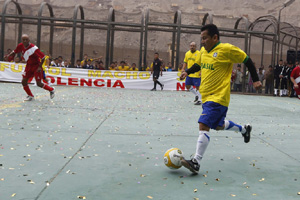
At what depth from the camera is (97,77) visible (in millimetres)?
19219

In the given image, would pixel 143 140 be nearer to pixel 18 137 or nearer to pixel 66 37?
pixel 18 137

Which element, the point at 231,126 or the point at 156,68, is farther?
the point at 156,68

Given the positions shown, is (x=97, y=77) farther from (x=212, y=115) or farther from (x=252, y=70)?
(x=212, y=115)

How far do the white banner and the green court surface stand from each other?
11998mm

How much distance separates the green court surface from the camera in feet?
10.2

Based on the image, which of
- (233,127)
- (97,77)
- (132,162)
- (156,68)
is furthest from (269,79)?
(132,162)

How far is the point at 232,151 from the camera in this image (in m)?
4.89

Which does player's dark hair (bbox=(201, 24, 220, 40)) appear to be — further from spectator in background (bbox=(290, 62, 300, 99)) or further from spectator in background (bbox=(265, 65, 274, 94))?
spectator in background (bbox=(265, 65, 274, 94))

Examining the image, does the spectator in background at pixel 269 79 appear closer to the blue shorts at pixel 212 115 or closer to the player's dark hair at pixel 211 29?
the player's dark hair at pixel 211 29

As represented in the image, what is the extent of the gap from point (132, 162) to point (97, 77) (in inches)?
609

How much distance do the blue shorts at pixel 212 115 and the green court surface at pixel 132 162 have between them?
48cm

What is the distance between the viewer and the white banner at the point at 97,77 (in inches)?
743

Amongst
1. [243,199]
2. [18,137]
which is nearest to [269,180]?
[243,199]

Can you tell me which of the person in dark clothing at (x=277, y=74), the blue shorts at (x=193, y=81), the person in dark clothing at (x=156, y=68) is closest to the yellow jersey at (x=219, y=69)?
the blue shorts at (x=193, y=81)
